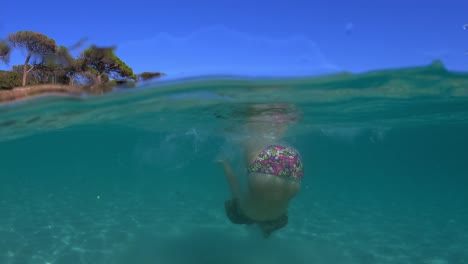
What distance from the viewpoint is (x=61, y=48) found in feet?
48.2

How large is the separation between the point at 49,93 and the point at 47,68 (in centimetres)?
143

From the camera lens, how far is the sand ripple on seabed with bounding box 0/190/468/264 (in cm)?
1114

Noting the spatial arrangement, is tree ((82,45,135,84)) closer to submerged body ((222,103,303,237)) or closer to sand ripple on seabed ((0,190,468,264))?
sand ripple on seabed ((0,190,468,264))

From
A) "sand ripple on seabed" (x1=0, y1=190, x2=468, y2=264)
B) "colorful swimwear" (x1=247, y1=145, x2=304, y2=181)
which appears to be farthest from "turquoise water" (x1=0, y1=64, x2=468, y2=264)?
"colorful swimwear" (x1=247, y1=145, x2=304, y2=181)

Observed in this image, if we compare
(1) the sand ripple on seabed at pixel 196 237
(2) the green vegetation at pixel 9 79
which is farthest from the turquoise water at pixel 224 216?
(2) the green vegetation at pixel 9 79

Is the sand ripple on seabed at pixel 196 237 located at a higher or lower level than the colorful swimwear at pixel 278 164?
lower

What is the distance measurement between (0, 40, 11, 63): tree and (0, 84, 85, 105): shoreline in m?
1.51

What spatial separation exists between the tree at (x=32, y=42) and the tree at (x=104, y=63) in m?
1.51

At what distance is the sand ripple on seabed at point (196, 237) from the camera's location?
1114 centimetres

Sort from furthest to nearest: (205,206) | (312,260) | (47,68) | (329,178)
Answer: (329,178) → (205,206) → (47,68) → (312,260)

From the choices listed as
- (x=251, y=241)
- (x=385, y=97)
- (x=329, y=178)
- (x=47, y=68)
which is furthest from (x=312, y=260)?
(x=329, y=178)

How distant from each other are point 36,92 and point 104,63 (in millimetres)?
3412

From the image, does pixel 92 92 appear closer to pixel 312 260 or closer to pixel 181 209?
pixel 181 209

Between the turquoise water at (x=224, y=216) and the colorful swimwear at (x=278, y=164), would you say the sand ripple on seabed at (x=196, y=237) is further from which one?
the colorful swimwear at (x=278, y=164)
